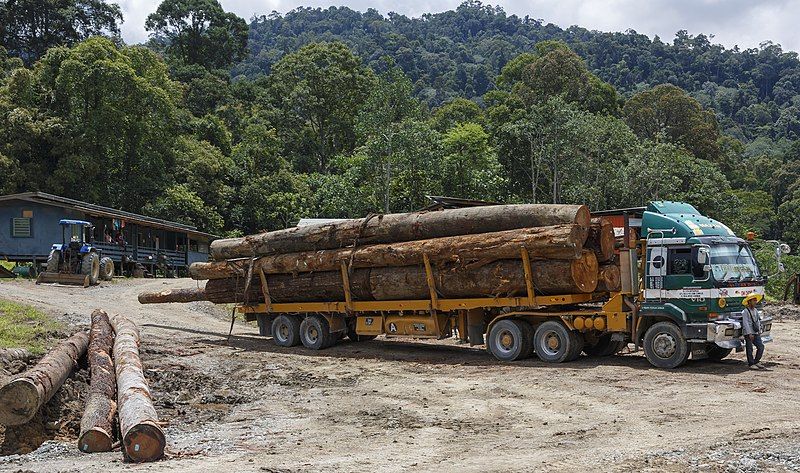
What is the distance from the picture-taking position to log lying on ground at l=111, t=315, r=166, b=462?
857 cm

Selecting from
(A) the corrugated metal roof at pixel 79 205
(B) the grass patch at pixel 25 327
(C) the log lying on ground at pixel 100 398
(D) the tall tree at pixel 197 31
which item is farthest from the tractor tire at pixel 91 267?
(D) the tall tree at pixel 197 31

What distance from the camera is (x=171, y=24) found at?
259 ft

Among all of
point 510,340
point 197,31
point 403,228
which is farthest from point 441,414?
point 197,31

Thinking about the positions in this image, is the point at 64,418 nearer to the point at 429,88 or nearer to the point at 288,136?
the point at 288,136

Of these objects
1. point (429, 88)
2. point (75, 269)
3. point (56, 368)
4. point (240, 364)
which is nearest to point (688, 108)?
point (75, 269)

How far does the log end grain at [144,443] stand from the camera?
337 inches

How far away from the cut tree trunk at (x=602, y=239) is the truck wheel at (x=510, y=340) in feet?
6.85

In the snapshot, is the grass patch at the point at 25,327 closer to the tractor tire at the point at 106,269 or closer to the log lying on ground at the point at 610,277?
the log lying on ground at the point at 610,277

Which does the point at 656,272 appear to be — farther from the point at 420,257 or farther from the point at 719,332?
the point at 420,257

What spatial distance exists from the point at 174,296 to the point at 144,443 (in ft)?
47.2

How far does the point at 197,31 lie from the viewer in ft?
264

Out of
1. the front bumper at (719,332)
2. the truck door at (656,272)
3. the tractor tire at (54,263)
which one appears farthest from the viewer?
the tractor tire at (54,263)

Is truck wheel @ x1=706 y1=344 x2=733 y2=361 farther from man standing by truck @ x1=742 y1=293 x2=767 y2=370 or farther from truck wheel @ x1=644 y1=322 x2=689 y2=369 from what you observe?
truck wheel @ x1=644 y1=322 x2=689 y2=369

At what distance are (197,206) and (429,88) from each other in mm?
93706
